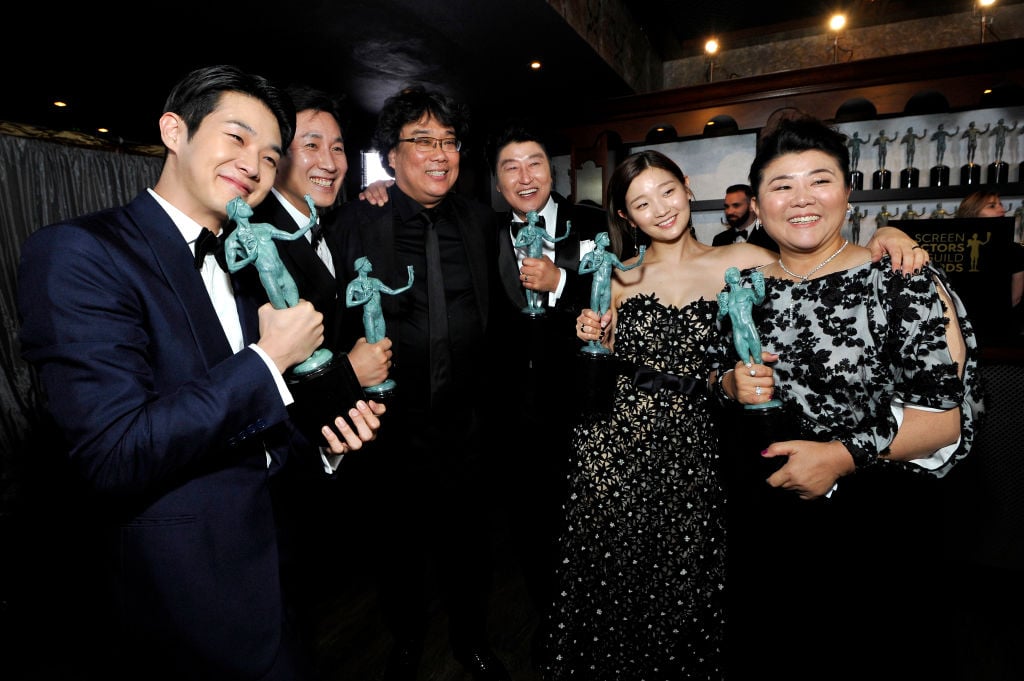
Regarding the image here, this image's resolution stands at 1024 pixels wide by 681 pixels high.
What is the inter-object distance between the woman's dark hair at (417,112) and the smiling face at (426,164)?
2cm

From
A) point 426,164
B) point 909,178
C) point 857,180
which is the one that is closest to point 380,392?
point 426,164

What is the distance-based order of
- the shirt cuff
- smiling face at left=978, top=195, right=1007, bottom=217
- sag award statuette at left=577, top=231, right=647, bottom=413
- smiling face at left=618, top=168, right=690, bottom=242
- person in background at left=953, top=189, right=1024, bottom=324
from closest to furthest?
the shirt cuff < sag award statuette at left=577, top=231, right=647, bottom=413 < smiling face at left=618, top=168, right=690, bottom=242 < person in background at left=953, top=189, right=1024, bottom=324 < smiling face at left=978, top=195, right=1007, bottom=217

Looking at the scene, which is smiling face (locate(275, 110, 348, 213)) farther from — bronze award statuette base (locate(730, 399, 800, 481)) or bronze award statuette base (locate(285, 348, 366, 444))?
bronze award statuette base (locate(730, 399, 800, 481))

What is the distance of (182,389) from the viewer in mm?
1047

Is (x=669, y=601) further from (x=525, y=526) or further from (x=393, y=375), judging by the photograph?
(x=393, y=375)

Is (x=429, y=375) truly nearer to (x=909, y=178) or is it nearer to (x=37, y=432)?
(x=37, y=432)

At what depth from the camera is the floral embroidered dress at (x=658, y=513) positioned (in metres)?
1.86

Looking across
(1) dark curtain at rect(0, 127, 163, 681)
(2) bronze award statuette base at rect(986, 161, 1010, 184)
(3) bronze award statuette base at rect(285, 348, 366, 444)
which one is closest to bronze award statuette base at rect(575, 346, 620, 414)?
(3) bronze award statuette base at rect(285, 348, 366, 444)

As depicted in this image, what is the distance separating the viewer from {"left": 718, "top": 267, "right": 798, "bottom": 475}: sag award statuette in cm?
148

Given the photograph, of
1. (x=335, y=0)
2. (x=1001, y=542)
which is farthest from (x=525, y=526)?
(x=335, y=0)

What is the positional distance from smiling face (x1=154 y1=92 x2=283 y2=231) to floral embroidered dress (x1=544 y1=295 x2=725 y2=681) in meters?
1.32

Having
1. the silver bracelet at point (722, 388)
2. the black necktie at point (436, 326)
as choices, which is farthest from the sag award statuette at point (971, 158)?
the black necktie at point (436, 326)

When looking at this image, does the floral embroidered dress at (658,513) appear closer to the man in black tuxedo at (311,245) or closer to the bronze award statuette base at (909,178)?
the man in black tuxedo at (311,245)

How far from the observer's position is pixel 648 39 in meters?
6.00
